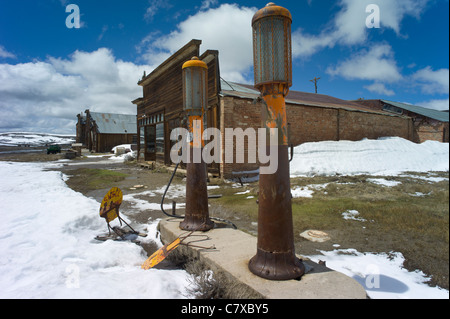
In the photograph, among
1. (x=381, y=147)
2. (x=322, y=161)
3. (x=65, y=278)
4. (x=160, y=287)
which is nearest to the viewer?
(x=160, y=287)

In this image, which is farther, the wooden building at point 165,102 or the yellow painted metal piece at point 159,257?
the wooden building at point 165,102

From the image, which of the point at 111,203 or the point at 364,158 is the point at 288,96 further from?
the point at 111,203

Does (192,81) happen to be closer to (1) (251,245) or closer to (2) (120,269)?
(1) (251,245)

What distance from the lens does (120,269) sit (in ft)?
10.3

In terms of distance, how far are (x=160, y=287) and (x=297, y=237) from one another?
102 inches

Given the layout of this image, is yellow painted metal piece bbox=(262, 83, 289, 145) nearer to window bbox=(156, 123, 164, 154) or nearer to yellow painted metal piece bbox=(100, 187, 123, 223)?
yellow painted metal piece bbox=(100, 187, 123, 223)

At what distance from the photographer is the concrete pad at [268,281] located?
206 cm

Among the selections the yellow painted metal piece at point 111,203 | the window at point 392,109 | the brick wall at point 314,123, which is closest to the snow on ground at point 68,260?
the yellow painted metal piece at point 111,203

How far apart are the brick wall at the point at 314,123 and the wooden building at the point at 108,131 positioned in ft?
90.5

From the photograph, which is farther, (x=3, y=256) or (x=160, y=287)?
(x=3, y=256)

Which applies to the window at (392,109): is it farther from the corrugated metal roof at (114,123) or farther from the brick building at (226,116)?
the corrugated metal roof at (114,123)

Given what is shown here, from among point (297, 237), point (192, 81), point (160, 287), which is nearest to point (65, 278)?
point (160, 287)

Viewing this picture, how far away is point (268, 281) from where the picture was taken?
2.27 m

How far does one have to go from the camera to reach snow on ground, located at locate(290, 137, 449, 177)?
10575 millimetres
